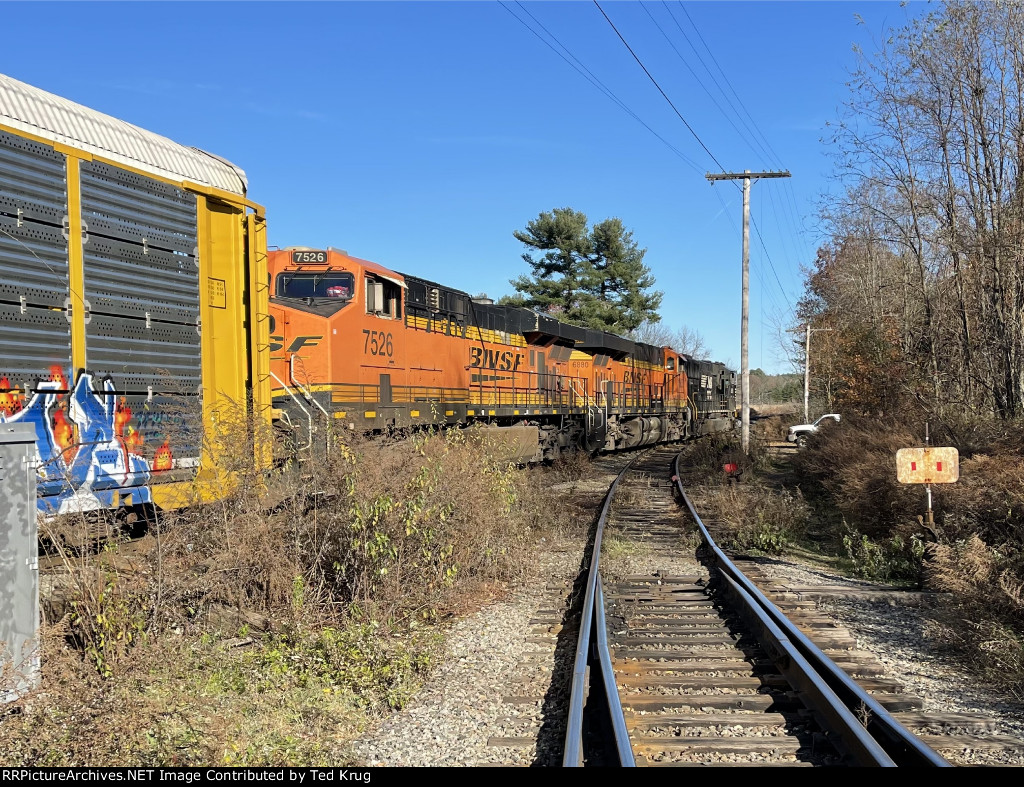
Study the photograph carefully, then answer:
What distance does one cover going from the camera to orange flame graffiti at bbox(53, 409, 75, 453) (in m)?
5.38

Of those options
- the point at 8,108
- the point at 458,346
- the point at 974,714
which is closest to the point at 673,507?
the point at 458,346

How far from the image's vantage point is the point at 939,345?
16578 mm

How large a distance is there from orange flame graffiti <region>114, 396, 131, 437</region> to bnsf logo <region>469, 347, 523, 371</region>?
9.74 metres

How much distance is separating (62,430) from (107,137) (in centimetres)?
239

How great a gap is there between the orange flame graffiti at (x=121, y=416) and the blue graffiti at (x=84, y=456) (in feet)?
0.06

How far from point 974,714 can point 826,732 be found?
107cm

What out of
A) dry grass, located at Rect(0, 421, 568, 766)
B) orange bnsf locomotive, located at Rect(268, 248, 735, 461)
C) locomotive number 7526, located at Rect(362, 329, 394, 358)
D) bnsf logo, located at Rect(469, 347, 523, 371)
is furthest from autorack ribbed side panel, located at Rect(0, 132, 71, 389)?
bnsf logo, located at Rect(469, 347, 523, 371)

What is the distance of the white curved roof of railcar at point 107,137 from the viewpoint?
532 centimetres

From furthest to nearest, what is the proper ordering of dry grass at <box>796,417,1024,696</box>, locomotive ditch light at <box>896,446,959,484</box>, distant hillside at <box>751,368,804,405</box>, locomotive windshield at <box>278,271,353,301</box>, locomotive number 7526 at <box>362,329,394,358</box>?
distant hillside at <box>751,368,804,405</box>
locomotive number 7526 at <box>362,329,394,358</box>
locomotive windshield at <box>278,271,353,301</box>
locomotive ditch light at <box>896,446,959,484</box>
dry grass at <box>796,417,1024,696</box>

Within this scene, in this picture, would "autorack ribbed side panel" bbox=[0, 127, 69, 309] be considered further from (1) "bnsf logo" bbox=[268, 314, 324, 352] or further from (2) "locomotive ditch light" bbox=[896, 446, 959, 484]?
(2) "locomotive ditch light" bbox=[896, 446, 959, 484]

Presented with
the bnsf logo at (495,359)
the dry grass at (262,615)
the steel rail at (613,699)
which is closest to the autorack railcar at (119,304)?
the dry grass at (262,615)

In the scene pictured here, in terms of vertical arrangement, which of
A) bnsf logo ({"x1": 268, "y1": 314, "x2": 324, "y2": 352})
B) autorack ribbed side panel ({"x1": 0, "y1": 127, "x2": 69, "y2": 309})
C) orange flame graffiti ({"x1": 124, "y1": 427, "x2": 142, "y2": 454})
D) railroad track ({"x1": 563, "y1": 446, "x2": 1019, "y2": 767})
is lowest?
railroad track ({"x1": 563, "y1": 446, "x2": 1019, "y2": 767})

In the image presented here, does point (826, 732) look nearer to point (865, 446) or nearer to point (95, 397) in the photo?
point (95, 397)

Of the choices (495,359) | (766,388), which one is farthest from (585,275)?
(766,388)
